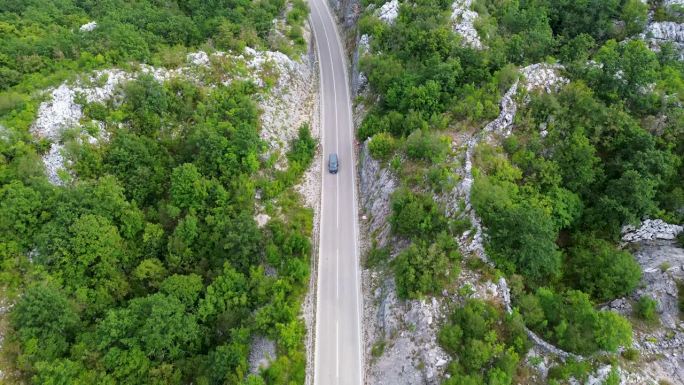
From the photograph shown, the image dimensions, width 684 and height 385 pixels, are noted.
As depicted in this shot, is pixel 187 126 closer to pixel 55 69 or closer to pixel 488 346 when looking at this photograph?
pixel 55 69

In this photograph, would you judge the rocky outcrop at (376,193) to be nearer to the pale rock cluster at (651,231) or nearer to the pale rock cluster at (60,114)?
the pale rock cluster at (651,231)

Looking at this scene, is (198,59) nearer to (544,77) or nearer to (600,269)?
(544,77)

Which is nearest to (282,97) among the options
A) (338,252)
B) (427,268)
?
(338,252)

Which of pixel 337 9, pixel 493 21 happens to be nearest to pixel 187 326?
pixel 493 21

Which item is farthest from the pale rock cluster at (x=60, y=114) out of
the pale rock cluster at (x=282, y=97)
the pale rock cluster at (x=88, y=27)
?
the pale rock cluster at (x=282, y=97)

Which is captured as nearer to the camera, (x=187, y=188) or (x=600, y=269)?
(x=600, y=269)
